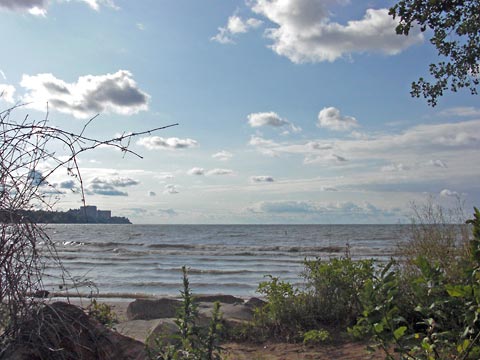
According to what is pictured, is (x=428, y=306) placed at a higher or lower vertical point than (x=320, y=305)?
higher

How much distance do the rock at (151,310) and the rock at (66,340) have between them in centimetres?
492

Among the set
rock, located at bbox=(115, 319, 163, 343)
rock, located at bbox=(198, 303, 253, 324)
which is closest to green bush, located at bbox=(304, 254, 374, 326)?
rock, located at bbox=(198, 303, 253, 324)

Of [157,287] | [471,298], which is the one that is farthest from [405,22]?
[157,287]

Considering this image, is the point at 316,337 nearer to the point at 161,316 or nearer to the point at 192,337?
the point at 192,337

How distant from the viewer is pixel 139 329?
20.5 feet

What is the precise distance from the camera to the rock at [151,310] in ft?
26.4

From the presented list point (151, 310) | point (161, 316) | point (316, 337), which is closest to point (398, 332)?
point (316, 337)

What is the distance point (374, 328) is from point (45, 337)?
1.79 metres

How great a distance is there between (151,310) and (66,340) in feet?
17.9

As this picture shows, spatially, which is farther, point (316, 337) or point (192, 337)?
point (316, 337)

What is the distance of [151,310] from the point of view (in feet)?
26.8

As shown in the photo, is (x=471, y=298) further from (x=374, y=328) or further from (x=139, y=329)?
(x=139, y=329)

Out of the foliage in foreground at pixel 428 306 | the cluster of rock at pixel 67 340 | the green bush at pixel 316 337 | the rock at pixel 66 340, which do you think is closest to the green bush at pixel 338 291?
the green bush at pixel 316 337

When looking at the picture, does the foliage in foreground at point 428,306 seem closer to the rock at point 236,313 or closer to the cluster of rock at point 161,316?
the cluster of rock at point 161,316
